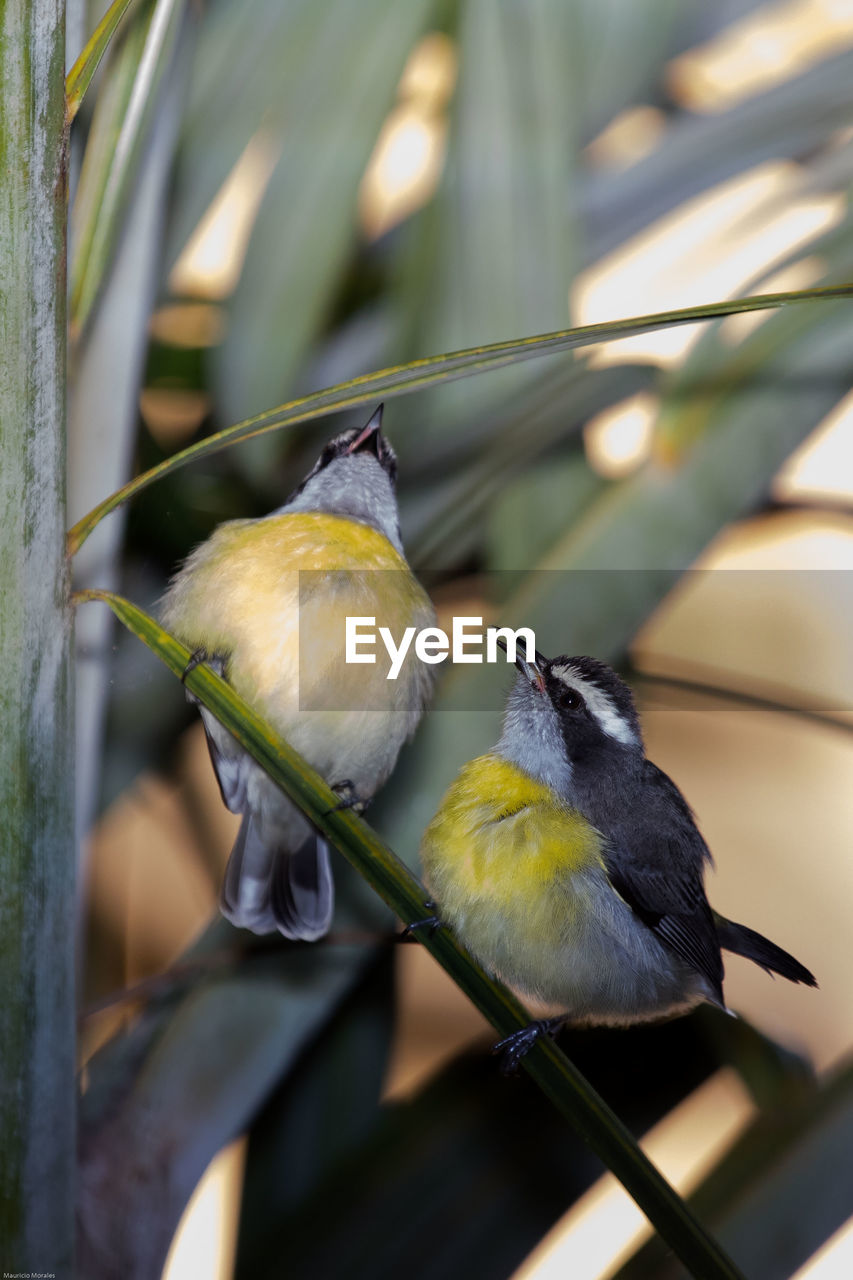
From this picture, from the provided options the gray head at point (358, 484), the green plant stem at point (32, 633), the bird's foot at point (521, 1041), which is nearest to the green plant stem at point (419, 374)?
the green plant stem at point (32, 633)

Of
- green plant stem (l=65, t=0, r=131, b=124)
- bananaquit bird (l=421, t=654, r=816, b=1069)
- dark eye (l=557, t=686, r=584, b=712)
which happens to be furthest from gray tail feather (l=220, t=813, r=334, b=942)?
green plant stem (l=65, t=0, r=131, b=124)

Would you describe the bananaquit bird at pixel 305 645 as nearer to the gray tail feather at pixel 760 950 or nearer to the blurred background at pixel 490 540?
the blurred background at pixel 490 540

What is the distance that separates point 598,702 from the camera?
1.97 ft

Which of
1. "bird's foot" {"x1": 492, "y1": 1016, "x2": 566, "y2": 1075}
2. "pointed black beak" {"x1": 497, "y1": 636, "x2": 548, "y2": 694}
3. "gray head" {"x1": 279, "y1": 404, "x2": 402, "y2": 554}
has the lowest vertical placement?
"bird's foot" {"x1": 492, "y1": 1016, "x2": 566, "y2": 1075}

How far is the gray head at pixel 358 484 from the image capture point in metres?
0.66

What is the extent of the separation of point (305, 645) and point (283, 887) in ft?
0.64

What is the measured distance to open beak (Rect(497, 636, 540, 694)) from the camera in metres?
0.61

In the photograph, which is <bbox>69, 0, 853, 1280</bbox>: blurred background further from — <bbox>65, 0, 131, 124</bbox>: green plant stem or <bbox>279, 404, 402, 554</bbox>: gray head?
<bbox>65, 0, 131, 124</bbox>: green plant stem

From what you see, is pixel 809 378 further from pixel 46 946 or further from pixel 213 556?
pixel 46 946

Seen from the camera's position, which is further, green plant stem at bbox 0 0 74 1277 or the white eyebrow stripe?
the white eyebrow stripe

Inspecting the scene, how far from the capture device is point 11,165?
1.56 feet

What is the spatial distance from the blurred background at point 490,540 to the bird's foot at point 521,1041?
0.05m

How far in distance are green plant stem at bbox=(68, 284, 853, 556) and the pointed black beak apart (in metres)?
0.20

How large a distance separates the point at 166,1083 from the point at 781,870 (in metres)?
0.48
